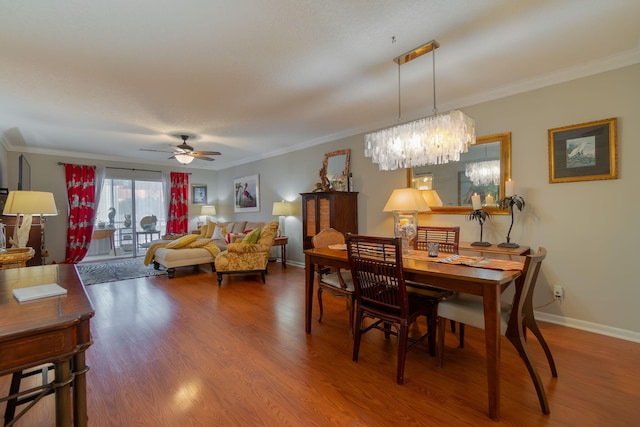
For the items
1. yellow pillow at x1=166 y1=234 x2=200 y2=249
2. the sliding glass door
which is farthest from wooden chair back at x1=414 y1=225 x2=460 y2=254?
the sliding glass door

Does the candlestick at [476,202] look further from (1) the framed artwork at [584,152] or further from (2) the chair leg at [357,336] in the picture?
(2) the chair leg at [357,336]

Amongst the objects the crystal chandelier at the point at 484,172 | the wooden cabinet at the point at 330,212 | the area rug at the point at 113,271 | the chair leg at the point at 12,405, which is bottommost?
the area rug at the point at 113,271

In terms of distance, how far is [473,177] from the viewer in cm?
335

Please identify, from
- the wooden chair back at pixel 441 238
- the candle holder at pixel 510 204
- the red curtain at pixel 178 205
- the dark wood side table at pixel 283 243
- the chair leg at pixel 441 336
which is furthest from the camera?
the red curtain at pixel 178 205

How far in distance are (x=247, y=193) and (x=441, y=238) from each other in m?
5.35

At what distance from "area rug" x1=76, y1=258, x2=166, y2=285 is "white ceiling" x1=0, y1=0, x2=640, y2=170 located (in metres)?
2.52

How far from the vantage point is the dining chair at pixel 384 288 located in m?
1.87

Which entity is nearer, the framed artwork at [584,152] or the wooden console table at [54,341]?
the wooden console table at [54,341]

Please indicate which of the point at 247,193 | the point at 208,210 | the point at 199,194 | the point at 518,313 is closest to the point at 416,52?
the point at 518,313

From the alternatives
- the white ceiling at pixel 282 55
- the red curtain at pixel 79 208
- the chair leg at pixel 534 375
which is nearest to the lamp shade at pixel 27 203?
the white ceiling at pixel 282 55

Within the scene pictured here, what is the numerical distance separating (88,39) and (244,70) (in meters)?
1.18

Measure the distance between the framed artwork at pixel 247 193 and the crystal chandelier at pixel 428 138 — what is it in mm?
4571

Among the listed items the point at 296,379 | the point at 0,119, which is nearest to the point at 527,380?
the point at 296,379

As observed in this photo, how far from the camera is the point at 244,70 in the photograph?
2709 millimetres
